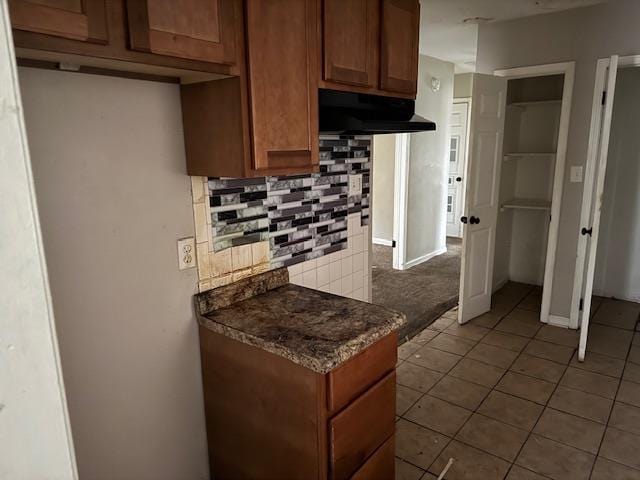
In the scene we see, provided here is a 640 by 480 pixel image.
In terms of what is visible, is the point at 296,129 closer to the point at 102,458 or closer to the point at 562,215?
the point at 102,458

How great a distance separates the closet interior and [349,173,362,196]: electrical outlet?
7.66ft

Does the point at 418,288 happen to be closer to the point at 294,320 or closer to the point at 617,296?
the point at 617,296

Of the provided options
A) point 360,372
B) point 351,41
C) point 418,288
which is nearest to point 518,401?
point 360,372

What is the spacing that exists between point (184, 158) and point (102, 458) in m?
1.08

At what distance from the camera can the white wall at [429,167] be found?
194 inches

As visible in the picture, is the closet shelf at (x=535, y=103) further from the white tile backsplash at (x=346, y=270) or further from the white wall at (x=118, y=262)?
the white wall at (x=118, y=262)

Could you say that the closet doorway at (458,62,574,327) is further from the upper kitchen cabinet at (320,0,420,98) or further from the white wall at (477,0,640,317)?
the upper kitchen cabinet at (320,0,420,98)

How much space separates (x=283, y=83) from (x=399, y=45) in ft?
2.51

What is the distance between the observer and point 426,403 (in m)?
2.57

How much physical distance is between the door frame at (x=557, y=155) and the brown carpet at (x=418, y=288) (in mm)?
812

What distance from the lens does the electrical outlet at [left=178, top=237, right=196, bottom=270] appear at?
5.24 ft

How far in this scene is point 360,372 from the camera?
148 centimetres

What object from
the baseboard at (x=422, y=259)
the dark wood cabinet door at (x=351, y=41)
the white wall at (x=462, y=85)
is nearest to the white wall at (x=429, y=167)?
the baseboard at (x=422, y=259)

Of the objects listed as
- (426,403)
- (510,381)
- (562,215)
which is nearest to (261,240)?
(426,403)
